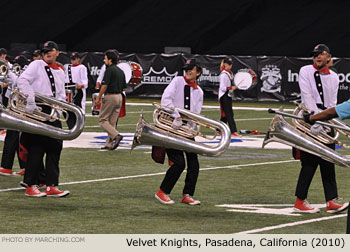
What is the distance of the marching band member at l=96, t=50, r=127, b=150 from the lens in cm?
1734

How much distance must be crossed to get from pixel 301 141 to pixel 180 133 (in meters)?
1.46

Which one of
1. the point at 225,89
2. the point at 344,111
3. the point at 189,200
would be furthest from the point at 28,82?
the point at 225,89

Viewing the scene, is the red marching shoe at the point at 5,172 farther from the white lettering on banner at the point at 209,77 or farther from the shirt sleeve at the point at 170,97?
the white lettering on banner at the point at 209,77

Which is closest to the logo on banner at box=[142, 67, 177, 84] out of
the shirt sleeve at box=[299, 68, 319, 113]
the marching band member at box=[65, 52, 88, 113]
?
the marching band member at box=[65, 52, 88, 113]

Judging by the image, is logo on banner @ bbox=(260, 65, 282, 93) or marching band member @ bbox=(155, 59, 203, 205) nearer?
marching band member @ bbox=(155, 59, 203, 205)

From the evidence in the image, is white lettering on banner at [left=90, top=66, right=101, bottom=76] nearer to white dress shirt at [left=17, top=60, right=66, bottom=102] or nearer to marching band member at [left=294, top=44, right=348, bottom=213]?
white dress shirt at [left=17, top=60, right=66, bottom=102]

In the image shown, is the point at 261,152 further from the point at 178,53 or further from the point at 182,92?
the point at 178,53

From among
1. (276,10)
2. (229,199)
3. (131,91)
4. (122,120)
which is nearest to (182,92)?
(229,199)

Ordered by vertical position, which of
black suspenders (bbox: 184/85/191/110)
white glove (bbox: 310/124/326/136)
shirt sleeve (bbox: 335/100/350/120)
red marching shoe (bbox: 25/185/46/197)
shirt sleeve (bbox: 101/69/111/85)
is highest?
shirt sleeve (bbox: 335/100/350/120)

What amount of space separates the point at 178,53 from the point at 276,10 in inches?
306

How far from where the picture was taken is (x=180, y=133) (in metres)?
10.9

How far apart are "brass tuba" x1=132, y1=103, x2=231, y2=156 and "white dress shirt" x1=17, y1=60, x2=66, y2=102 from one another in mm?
1324

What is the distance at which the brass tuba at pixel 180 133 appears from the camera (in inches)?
413

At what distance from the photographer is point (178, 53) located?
1435 inches
